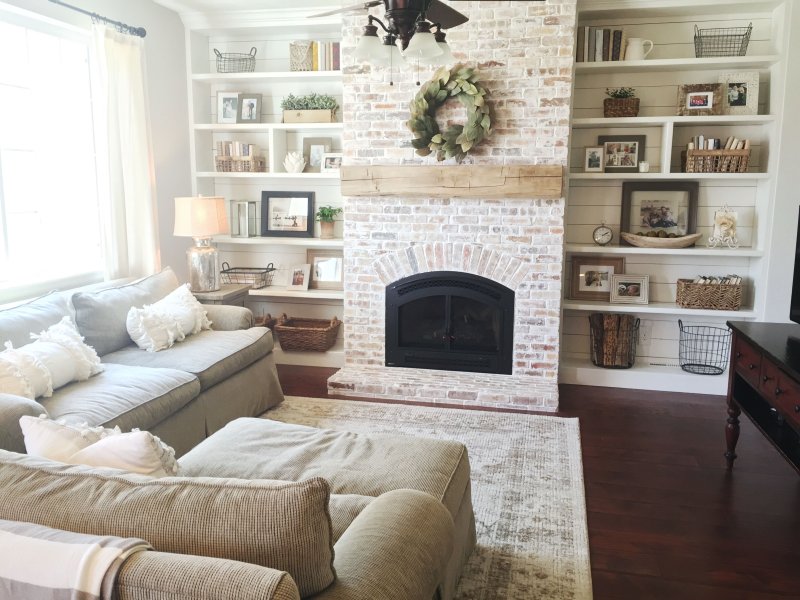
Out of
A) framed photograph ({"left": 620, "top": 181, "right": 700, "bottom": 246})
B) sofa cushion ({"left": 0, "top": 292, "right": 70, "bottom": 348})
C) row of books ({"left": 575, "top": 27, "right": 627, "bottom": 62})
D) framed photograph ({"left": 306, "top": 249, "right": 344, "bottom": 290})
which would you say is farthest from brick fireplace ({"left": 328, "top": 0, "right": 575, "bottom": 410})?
sofa cushion ({"left": 0, "top": 292, "right": 70, "bottom": 348})

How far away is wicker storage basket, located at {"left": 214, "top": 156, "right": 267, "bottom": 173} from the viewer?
5.38 m

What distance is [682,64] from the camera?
4488 mm

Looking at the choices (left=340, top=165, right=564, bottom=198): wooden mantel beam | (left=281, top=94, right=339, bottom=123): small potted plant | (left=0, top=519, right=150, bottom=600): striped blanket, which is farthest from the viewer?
(left=281, top=94, right=339, bottom=123): small potted plant

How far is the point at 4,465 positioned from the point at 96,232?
341 cm

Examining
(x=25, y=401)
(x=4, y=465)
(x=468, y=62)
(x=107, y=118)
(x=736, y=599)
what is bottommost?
(x=736, y=599)

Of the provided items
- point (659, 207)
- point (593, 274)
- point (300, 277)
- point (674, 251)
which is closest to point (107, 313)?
point (300, 277)

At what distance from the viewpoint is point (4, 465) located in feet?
4.79

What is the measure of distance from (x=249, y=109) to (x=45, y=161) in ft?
5.66

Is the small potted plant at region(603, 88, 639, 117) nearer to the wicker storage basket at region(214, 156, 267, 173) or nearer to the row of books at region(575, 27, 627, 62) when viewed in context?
the row of books at region(575, 27, 627, 62)

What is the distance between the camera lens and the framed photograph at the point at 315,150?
17.5 ft

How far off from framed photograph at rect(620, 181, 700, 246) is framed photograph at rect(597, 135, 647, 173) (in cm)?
13

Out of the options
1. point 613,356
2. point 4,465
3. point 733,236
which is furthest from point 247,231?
point 4,465

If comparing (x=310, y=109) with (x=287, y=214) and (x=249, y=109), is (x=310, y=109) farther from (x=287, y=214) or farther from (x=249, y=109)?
(x=287, y=214)

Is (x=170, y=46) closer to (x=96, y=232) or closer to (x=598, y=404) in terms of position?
(x=96, y=232)
